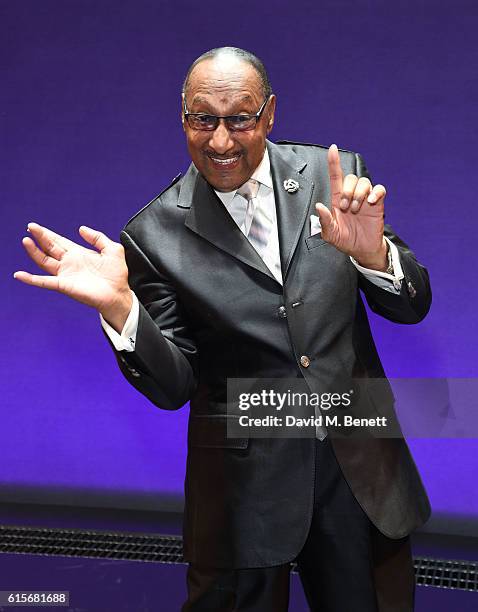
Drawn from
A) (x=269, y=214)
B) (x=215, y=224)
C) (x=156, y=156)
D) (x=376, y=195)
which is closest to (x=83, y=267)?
(x=215, y=224)

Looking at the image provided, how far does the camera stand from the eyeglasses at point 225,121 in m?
1.81

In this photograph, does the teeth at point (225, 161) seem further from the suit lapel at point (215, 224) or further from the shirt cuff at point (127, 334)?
the shirt cuff at point (127, 334)

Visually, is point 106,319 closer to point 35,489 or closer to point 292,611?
point 292,611

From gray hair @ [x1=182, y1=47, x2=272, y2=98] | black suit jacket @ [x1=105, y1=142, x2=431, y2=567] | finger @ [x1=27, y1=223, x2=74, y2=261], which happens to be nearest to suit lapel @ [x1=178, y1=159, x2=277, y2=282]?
black suit jacket @ [x1=105, y1=142, x2=431, y2=567]

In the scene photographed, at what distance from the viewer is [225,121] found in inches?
71.1

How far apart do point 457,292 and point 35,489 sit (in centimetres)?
195

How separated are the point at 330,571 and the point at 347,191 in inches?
30.3

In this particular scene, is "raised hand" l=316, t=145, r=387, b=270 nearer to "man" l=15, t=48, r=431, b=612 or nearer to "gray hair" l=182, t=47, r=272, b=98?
"man" l=15, t=48, r=431, b=612

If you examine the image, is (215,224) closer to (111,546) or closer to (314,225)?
(314,225)

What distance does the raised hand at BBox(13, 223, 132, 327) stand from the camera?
1.63 m

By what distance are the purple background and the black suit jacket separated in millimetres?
1541

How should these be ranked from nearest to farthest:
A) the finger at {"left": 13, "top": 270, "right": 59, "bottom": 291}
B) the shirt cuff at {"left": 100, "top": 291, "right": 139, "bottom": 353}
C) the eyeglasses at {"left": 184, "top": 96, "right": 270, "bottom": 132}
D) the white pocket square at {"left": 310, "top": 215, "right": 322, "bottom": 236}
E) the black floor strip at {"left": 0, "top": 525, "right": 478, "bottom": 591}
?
the finger at {"left": 13, "top": 270, "right": 59, "bottom": 291} < the shirt cuff at {"left": 100, "top": 291, "right": 139, "bottom": 353} < the eyeglasses at {"left": 184, "top": 96, "right": 270, "bottom": 132} < the white pocket square at {"left": 310, "top": 215, "right": 322, "bottom": 236} < the black floor strip at {"left": 0, "top": 525, "right": 478, "bottom": 591}

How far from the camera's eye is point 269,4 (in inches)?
135

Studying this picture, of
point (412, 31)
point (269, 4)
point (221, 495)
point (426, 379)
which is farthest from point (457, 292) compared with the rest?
point (221, 495)
